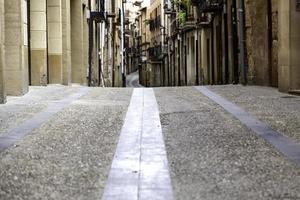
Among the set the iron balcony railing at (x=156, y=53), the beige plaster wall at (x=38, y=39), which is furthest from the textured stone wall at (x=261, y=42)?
the iron balcony railing at (x=156, y=53)

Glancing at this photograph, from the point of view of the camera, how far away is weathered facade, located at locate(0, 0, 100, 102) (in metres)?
13.9

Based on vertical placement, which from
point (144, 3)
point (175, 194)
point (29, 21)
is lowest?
point (175, 194)

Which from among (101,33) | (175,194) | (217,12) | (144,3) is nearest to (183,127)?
(175,194)

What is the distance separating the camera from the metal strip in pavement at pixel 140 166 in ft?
15.4

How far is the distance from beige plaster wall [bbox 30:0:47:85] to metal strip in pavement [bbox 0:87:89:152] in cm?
624

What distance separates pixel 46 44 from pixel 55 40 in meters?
1.15

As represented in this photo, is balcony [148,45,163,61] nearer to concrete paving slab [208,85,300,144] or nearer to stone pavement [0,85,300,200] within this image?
concrete paving slab [208,85,300,144]

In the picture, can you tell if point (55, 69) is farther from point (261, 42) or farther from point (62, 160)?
point (62, 160)

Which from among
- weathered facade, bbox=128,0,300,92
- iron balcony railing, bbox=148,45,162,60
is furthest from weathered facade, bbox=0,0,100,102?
iron balcony railing, bbox=148,45,162,60

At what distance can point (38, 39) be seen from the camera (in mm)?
18453

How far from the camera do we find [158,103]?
12086mm

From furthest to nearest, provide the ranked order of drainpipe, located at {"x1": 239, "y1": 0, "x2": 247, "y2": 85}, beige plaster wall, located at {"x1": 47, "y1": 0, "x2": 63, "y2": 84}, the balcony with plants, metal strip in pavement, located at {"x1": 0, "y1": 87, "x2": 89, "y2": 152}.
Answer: the balcony with plants, beige plaster wall, located at {"x1": 47, "y1": 0, "x2": 63, "y2": 84}, drainpipe, located at {"x1": 239, "y1": 0, "x2": 247, "y2": 85}, metal strip in pavement, located at {"x1": 0, "y1": 87, "x2": 89, "y2": 152}

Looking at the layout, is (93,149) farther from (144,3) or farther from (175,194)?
(144,3)

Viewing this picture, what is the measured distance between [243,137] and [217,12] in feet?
64.1
